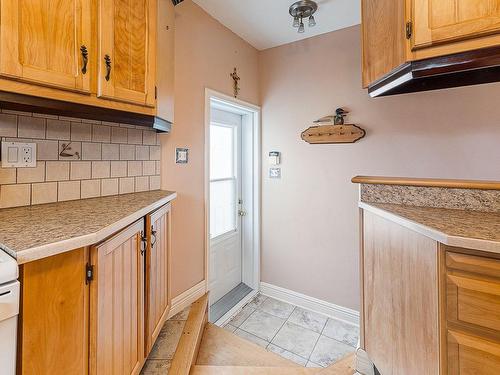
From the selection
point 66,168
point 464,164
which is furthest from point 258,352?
point 464,164

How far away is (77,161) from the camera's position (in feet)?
4.51

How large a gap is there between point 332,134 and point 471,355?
1939 millimetres

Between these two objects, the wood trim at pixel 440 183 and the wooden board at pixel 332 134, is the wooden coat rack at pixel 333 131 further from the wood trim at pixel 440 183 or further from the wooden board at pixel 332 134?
the wood trim at pixel 440 183

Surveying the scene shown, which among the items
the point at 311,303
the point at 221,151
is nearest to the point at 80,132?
the point at 221,151

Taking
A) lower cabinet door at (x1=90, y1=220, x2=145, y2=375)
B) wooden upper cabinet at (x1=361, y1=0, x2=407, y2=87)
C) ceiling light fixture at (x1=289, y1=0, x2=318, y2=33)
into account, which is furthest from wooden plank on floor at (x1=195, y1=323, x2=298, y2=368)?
ceiling light fixture at (x1=289, y1=0, x2=318, y2=33)

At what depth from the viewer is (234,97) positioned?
250 cm

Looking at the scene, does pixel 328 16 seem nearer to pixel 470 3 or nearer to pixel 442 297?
pixel 470 3

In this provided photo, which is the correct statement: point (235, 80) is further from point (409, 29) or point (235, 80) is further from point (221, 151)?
Answer: point (409, 29)

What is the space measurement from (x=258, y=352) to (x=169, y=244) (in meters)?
0.98

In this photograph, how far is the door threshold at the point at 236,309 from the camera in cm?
241

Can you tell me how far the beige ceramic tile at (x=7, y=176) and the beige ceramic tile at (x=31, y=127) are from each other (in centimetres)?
16

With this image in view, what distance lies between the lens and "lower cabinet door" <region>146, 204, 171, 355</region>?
1.29 metres

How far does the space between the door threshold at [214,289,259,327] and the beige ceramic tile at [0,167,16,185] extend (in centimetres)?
197

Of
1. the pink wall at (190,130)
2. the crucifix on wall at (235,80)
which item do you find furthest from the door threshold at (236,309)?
the crucifix on wall at (235,80)
